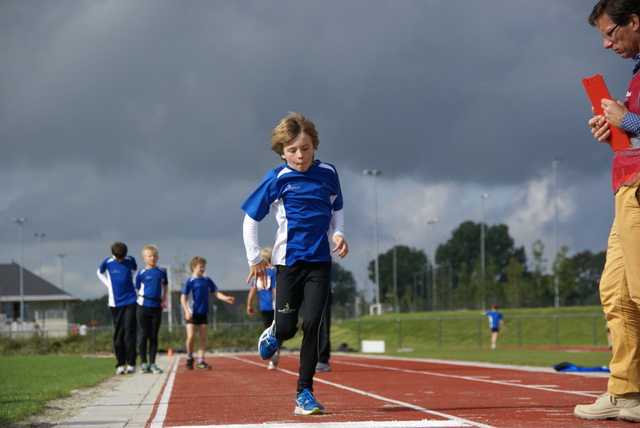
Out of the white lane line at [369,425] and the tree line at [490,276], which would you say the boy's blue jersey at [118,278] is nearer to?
the white lane line at [369,425]

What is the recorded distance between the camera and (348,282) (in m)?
172

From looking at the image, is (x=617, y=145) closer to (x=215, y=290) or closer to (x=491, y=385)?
(x=491, y=385)

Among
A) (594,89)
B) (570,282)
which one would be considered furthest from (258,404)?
(570,282)

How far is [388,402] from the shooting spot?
724 cm

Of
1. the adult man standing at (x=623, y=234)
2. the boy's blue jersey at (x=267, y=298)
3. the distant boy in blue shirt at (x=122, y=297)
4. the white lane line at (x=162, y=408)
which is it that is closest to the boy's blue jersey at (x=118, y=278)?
the distant boy in blue shirt at (x=122, y=297)

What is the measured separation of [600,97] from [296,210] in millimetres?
2327

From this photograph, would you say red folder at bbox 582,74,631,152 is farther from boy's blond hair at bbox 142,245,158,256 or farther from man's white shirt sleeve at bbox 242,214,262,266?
boy's blond hair at bbox 142,245,158,256

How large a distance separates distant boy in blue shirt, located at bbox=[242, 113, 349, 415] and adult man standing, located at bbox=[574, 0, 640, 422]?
1.96 m

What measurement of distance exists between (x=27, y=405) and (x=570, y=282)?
196 ft

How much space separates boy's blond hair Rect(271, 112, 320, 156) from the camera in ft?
20.4

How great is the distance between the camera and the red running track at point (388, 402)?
18.1 feet

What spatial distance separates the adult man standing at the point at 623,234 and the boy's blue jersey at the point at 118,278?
9.94m

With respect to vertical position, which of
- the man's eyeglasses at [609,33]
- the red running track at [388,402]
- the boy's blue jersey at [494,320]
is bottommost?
the boy's blue jersey at [494,320]

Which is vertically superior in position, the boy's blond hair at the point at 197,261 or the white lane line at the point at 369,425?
the boy's blond hair at the point at 197,261
